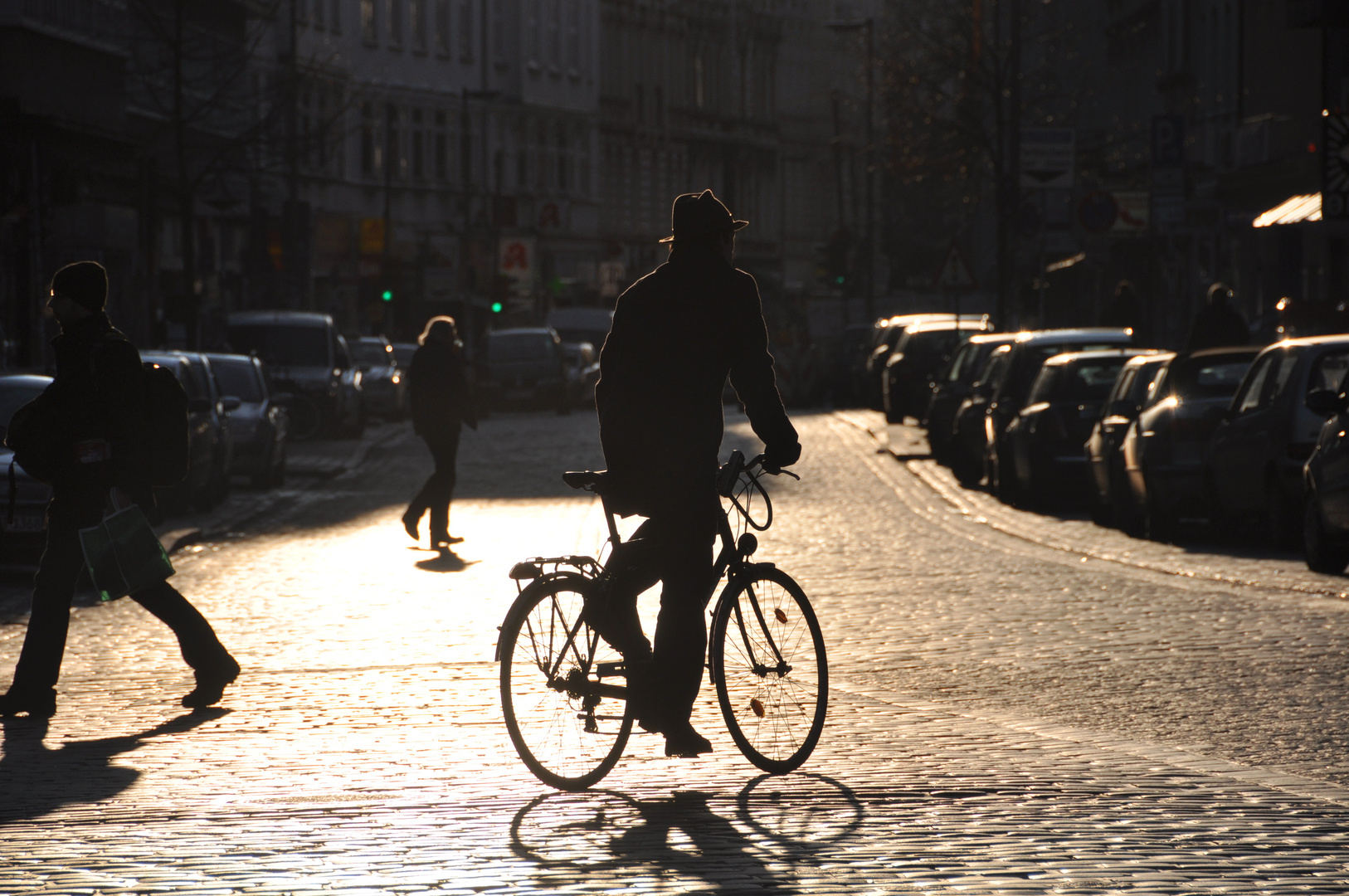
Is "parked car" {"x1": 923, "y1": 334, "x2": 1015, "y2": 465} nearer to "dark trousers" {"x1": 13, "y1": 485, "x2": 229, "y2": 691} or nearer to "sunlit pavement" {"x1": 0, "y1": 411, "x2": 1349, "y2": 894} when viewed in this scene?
"sunlit pavement" {"x1": 0, "y1": 411, "x2": 1349, "y2": 894}

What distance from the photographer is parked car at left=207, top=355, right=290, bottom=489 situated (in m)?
28.2

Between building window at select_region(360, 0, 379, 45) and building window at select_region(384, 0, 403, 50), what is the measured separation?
700 millimetres

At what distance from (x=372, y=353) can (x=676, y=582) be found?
41772 millimetres

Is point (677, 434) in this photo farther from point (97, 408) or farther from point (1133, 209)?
point (1133, 209)

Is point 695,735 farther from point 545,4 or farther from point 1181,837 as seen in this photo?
point 545,4

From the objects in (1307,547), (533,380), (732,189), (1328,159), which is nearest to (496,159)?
(732,189)

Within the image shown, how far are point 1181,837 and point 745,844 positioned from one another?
48.6 inches

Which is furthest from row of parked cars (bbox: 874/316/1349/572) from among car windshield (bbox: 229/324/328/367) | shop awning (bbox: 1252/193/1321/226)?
car windshield (bbox: 229/324/328/367)

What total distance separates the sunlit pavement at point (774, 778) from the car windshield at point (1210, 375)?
3.48 meters

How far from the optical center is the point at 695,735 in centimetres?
852

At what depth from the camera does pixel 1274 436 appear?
698 inches

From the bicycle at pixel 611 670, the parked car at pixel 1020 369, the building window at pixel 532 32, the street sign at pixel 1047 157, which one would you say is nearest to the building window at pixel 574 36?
the building window at pixel 532 32

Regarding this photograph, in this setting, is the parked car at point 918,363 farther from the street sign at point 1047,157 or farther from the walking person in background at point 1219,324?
the walking person in background at point 1219,324

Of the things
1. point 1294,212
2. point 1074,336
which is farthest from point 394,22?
point 1074,336
